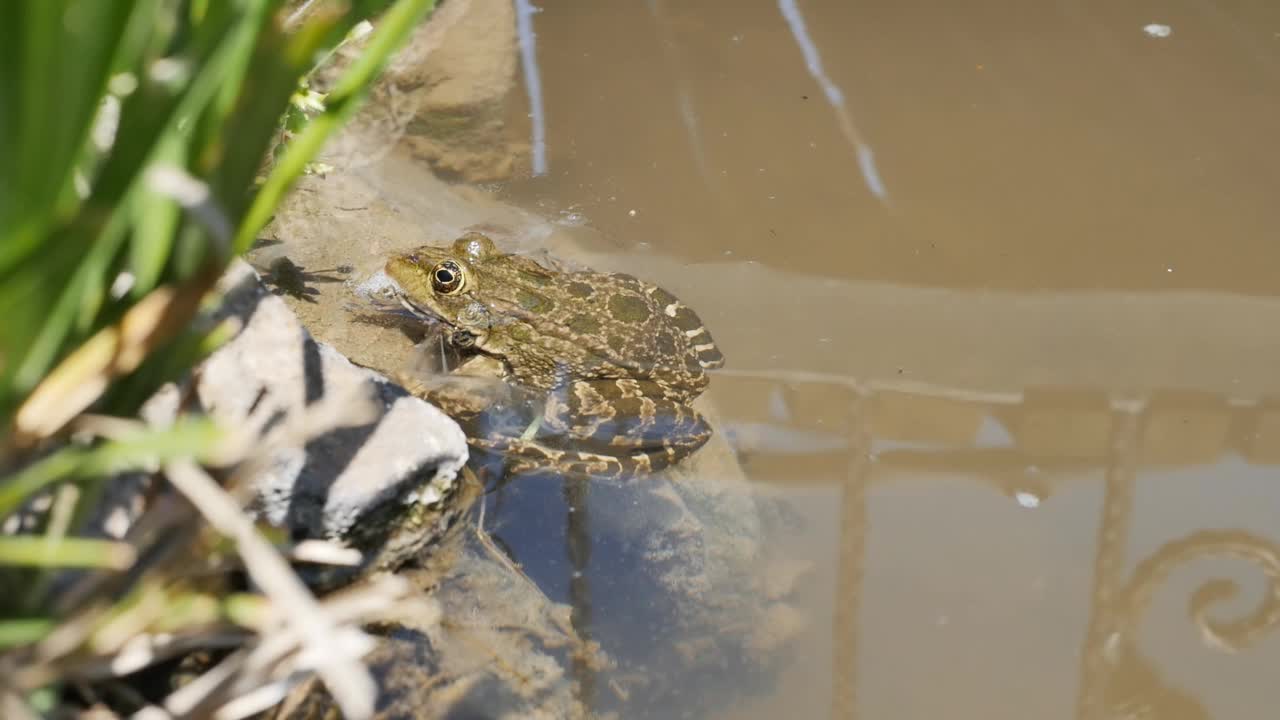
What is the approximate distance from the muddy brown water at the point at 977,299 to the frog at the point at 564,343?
25 cm

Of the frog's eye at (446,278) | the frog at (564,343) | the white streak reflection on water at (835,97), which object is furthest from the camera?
the white streak reflection on water at (835,97)

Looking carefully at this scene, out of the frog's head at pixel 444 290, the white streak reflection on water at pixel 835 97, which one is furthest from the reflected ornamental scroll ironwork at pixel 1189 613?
the frog's head at pixel 444 290

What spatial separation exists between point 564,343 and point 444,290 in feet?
1.74

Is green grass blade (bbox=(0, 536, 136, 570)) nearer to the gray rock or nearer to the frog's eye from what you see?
the gray rock

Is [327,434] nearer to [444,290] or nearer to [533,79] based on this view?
[444,290]

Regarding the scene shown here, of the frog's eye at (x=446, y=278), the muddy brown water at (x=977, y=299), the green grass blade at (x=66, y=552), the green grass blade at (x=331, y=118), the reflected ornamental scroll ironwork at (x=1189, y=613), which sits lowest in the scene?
the reflected ornamental scroll ironwork at (x=1189, y=613)

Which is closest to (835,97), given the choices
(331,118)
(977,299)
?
(977,299)

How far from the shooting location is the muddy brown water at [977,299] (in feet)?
11.1

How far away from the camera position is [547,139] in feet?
16.9

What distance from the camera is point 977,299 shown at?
14.7ft

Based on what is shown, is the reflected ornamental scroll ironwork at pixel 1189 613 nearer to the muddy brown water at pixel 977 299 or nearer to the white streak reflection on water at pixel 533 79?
the muddy brown water at pixel 977 299

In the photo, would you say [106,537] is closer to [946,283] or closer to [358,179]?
[358,179]

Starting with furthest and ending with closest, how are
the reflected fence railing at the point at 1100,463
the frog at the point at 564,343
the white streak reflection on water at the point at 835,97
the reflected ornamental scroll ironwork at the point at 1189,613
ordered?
1. the white streak reflection on water at the point at 835,97
2. the frog at the point at 564,343
3. the reflected fence railing at the point at 1100,463
4. the reflected ornamental scroll ironwork at the point at 1189,613

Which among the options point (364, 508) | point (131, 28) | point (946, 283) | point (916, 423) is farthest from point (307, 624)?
point (946, 283)
